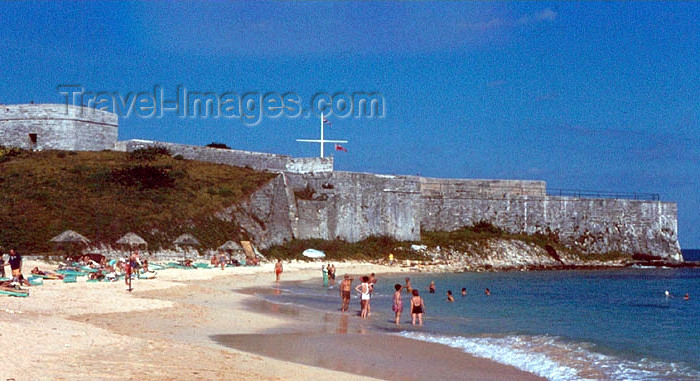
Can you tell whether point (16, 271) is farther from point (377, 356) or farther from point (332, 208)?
point (332, 208)

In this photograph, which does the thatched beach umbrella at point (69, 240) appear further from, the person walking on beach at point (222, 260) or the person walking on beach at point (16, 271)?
the person walking on beach at point (16, 271)

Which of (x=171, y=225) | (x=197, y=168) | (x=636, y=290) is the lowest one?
(x=636, y=290)

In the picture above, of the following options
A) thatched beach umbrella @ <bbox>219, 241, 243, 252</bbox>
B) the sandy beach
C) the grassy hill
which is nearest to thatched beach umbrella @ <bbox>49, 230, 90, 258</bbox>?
the grassy hill

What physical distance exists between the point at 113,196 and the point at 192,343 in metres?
29.2

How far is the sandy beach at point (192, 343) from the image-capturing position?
10.9 metres

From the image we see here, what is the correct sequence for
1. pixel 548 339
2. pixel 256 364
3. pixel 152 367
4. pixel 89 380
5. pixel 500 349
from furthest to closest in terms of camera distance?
pixel 548 339, pixel 500 349, pixel 256 364, pixel 152 367, pixel 89 380

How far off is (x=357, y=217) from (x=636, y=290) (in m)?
18.8

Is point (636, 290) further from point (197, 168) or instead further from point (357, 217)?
point (197, 168)

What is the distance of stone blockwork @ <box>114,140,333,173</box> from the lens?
5212cm

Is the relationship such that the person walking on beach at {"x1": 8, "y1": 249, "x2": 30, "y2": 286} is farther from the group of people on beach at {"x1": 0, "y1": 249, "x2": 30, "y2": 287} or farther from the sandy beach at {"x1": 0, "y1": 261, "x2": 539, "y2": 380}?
the sandy beach at {"x1": 0, "y1": 261, "x2": 539, "y2": 380}

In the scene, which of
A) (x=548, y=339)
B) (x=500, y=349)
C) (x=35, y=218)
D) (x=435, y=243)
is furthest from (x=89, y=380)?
(x=435, y=243)

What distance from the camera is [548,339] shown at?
1744 cm

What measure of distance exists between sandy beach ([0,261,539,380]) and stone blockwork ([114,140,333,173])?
29.3 metres

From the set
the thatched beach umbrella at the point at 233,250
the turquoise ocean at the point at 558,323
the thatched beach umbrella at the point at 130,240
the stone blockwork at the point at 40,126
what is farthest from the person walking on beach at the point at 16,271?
the stone blockwork at the point at 40,126
